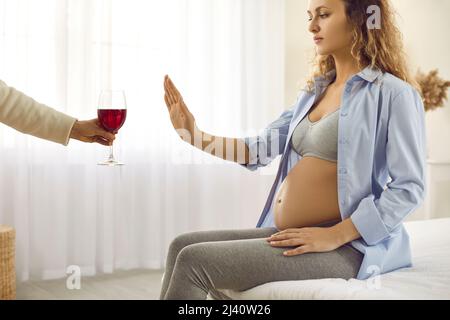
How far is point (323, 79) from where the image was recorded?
1806 millimetres

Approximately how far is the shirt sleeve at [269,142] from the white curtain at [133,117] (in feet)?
6.34

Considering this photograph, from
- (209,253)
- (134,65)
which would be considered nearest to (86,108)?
(134,65)

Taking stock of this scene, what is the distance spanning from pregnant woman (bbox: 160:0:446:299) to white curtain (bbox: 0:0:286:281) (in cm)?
193

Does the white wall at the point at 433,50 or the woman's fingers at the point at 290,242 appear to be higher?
the white wall at the point at 433,50

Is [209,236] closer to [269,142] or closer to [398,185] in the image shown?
[269,142]

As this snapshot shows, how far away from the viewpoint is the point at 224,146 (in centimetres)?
187

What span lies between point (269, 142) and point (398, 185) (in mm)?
504

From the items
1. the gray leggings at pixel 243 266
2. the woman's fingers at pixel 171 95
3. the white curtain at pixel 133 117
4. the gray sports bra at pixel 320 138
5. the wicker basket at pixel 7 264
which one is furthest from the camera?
the white curtain at pixel 133 117

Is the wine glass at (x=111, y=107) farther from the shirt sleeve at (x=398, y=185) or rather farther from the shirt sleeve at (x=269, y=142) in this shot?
the shirt sleeve at (x=398, y=185)

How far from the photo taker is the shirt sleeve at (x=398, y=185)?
1.46 metres

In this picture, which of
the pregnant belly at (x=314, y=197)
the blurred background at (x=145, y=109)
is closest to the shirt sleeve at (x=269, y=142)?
the pregnant belly at (x=314, y=197)

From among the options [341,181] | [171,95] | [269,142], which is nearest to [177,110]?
[171,95]
